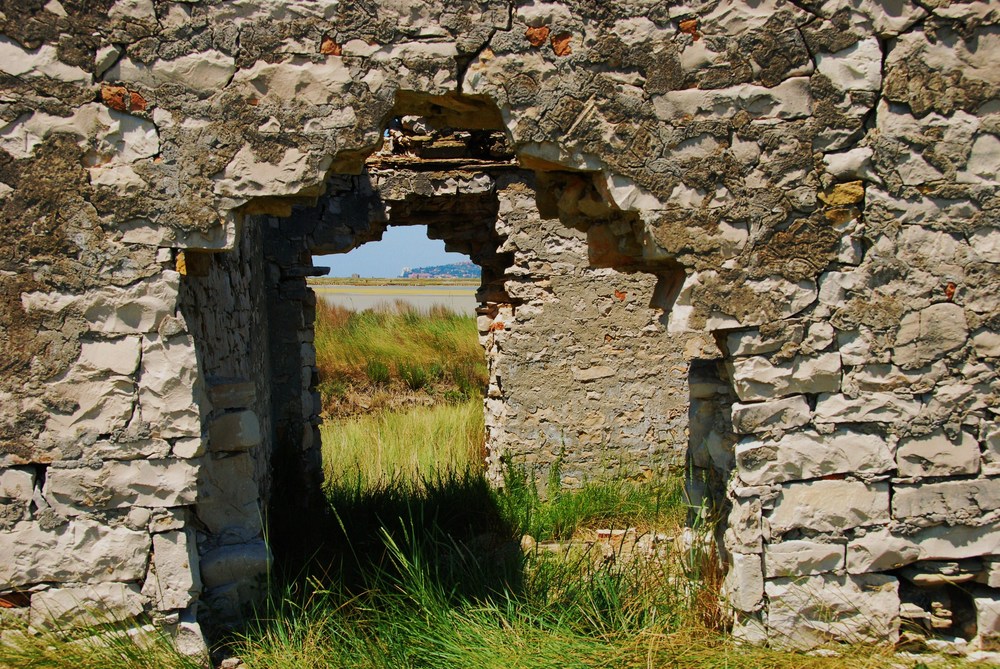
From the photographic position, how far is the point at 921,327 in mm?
2910

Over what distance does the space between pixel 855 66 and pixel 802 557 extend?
5.91ft

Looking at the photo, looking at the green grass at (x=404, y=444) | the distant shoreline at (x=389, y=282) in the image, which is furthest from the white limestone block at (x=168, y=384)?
the distant shoreline at (x=389, y=282)

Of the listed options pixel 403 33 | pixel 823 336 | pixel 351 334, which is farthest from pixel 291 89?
pixel 351 334

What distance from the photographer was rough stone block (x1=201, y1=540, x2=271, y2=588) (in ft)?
10.2

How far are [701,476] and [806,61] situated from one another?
1907 mm

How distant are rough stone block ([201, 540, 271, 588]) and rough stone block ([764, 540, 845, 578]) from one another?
6.37 feet

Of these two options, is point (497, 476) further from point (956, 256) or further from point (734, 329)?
point (956, 256)

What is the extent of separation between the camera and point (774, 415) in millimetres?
2957

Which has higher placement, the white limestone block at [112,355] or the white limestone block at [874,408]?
the white limestone block at [112,355]

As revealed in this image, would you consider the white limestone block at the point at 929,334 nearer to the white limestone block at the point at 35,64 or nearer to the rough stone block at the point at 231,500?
the rough stone block at the point at 231,500

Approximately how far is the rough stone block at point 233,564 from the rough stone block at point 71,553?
0.32 metres

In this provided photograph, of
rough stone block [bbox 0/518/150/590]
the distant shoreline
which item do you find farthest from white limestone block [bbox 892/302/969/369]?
the distant shoreline

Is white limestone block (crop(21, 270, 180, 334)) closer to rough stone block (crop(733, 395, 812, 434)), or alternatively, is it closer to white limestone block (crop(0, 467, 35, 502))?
white limestone block (crop(0, 467, 35, 502))

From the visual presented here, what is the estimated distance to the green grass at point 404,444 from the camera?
6270mm
